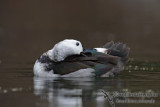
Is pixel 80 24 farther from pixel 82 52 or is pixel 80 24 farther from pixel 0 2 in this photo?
pixel 82 52

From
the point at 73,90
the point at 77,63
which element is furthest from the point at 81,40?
the point at 73,90

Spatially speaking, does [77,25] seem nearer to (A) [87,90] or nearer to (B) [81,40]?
(B) [81,40]

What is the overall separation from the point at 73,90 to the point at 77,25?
49.3ft

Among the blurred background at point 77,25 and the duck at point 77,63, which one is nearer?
the duck at point 77,63

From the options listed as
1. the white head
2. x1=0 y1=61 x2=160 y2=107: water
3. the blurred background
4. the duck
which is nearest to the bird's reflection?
x1=0 y1=61 x2=160 y2=107: water

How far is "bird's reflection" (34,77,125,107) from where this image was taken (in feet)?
36.6

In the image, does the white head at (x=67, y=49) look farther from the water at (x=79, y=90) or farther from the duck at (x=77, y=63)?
the water at (x=79, y=90)

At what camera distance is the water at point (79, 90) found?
36.6ft

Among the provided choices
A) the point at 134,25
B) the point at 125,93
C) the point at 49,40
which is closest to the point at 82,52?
the point at 125,93

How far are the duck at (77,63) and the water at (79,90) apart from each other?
158mm

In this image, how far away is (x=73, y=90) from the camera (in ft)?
40.8

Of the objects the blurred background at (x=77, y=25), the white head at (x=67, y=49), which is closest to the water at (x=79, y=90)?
the white head at (x=67, y=49)

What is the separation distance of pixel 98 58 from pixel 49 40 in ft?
29.3

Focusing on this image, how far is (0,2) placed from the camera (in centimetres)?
2875
